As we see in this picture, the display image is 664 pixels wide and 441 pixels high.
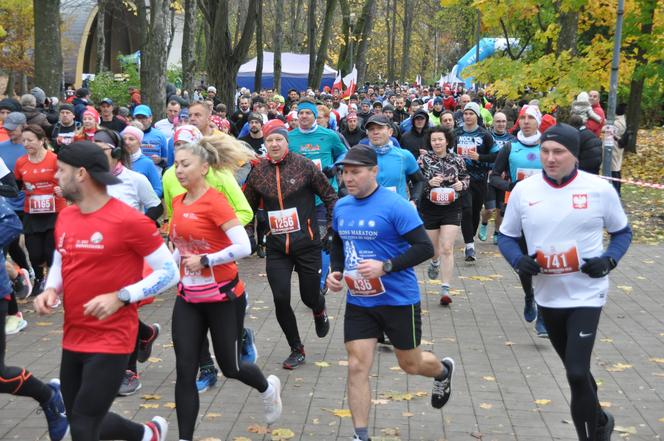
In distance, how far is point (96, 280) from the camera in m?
4.67

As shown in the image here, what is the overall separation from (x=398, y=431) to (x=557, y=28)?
17.9 metres

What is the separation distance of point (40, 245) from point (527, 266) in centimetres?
640

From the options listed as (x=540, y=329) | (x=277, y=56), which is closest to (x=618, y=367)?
(x=540, y=329)

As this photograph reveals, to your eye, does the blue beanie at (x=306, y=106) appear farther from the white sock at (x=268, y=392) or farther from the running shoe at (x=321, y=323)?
the white sock at (x=268, y=392)

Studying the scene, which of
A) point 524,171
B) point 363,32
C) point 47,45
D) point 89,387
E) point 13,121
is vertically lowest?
point 89,387

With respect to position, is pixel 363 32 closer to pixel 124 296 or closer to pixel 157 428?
pixel 157 428

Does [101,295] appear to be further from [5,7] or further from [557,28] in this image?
[5,7]

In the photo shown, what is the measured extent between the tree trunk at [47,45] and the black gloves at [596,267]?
15.8 meters

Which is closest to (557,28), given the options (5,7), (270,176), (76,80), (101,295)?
(270,176)

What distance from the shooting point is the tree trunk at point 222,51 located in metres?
22.1

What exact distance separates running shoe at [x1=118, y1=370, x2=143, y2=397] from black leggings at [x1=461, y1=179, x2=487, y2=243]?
6081mm

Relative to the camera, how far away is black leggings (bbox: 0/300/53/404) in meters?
5.51

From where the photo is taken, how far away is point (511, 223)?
5.70 m

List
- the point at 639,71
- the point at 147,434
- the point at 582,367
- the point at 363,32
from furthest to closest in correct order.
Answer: the point at 363,32
the point at 639,71
the point at 582,367
the point at 147,434
